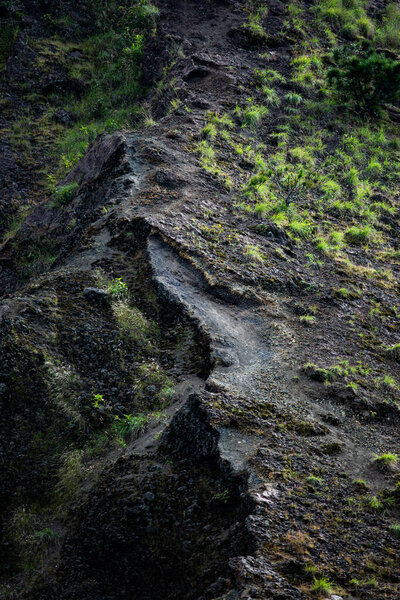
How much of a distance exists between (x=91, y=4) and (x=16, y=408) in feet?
63.8

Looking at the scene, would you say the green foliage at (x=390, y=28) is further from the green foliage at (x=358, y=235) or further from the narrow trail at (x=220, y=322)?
the narrow trail at (x=220, y=322)

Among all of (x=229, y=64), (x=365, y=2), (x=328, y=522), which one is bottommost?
(x=328, y=522)

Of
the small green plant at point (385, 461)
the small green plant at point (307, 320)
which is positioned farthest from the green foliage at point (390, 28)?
the small green plant at point (385, 461)

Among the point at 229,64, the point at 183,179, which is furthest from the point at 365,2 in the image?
the point at 183,179

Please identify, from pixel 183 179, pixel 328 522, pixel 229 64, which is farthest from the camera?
pixel 229 64

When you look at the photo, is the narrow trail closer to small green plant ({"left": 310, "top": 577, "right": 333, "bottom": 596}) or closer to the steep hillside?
the steep hillside

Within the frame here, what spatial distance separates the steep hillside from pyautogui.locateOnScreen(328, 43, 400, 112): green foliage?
2.6 inches

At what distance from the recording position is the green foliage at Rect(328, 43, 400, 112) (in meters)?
13.5

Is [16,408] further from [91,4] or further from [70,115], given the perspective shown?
[91,4]

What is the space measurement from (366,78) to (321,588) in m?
14.8

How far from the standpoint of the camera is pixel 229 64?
588 inches

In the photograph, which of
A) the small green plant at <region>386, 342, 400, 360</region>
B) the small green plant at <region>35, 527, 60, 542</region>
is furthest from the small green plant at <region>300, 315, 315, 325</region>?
the small green plant at <region>35, 527, 60, 542</region>

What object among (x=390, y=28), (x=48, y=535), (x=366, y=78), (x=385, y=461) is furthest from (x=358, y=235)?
(x=390, y=28)

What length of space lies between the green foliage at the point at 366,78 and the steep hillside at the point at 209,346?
0.21 ft
